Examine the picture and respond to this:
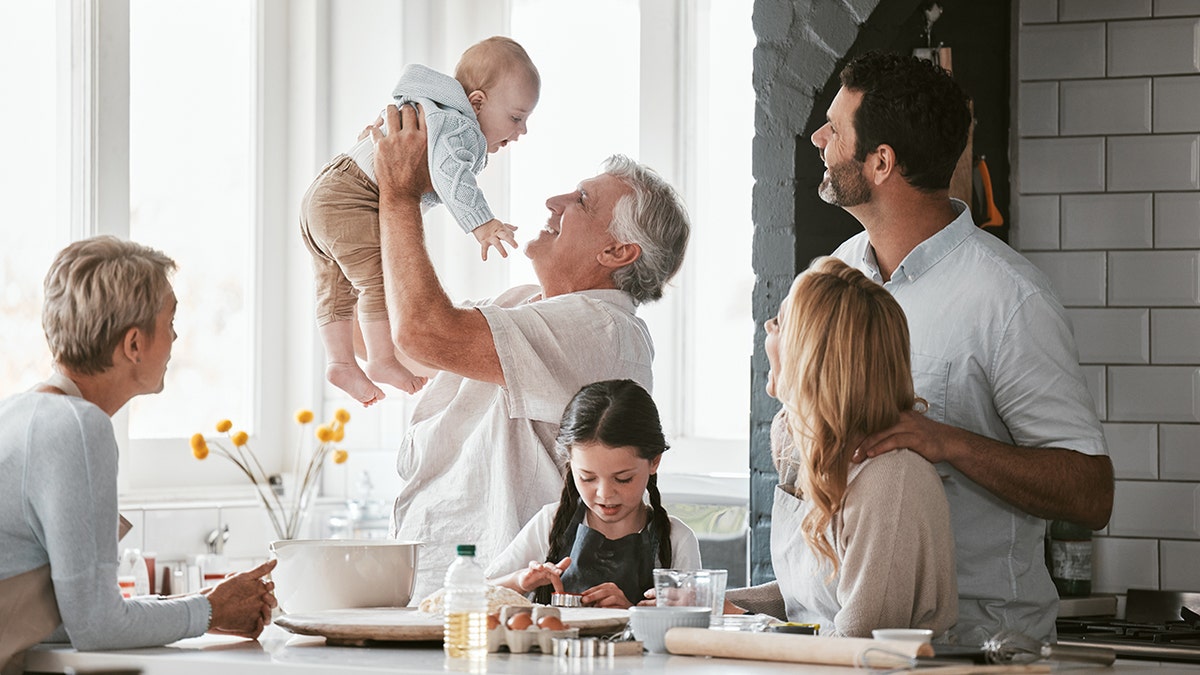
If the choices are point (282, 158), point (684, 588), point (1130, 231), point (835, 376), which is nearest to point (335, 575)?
point (684, 588)

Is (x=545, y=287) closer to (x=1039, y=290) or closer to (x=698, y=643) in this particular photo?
(x=1039, y=290)

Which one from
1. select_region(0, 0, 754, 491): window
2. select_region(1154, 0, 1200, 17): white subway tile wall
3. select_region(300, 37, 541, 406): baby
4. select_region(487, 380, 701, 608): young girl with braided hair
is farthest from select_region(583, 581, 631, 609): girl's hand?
select_region(1154, 0, 1200, 17): white subway tile wall

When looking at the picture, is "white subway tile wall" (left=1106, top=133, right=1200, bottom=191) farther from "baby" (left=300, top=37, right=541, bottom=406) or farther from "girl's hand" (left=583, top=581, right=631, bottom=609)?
"girl's hand" (left=583, top=581, right=631, bottom=609)

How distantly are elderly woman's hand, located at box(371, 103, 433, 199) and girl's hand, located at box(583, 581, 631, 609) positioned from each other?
0.88 meters

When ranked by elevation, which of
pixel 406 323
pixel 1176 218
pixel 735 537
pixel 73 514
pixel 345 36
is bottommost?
pixel 735 537

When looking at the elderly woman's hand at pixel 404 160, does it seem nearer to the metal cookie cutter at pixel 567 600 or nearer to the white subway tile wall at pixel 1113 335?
the metal cookie cutter at pixel 567 600

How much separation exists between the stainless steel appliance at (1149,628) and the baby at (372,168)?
1.33m

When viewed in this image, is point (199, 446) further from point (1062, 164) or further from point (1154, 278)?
point (1154, 278)

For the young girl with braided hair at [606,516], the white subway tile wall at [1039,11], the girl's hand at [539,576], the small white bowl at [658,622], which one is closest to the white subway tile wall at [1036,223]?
the white subway tile wall at [1039,11]

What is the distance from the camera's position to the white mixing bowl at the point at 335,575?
80.5 inches

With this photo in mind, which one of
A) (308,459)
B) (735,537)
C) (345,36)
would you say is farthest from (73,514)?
(345,36)

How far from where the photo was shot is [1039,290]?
224cm

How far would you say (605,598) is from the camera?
2.10 metres

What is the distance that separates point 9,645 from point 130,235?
7.88 feet
